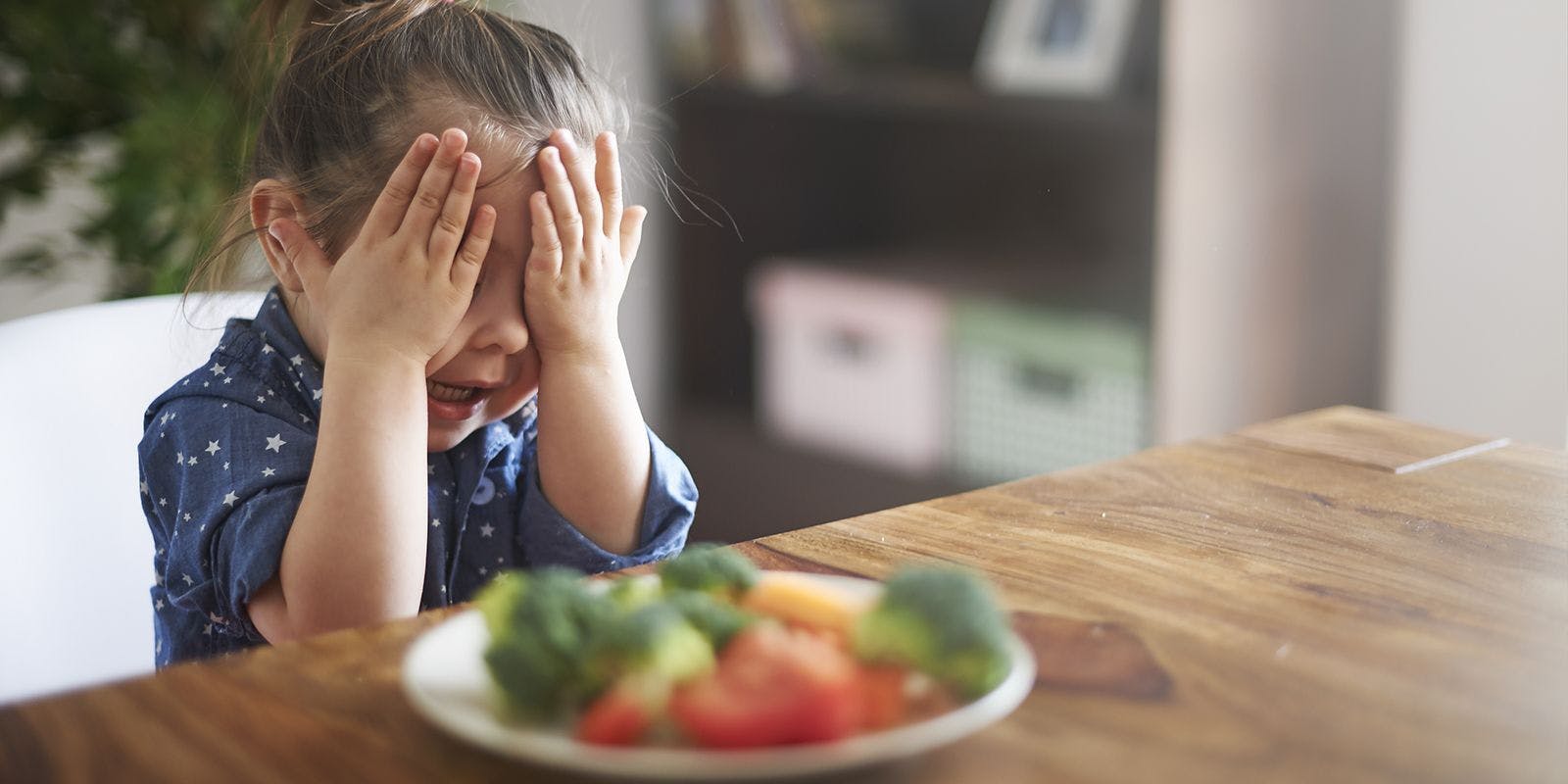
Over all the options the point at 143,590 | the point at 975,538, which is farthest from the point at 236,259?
the point at 975,538

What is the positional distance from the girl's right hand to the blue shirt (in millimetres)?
82

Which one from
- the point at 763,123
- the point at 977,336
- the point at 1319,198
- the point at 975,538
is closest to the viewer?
the point at 975,538

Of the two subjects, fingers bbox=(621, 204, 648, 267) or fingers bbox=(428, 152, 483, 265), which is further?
fingers bbox=(621, 204, 648, 267)

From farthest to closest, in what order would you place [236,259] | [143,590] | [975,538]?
[236,259]
[143,590]
[975,538]

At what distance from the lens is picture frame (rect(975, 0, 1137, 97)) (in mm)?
1981

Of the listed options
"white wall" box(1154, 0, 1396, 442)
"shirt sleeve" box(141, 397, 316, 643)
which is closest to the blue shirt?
"shirt sleeve" box(141, 397, 316, 643)

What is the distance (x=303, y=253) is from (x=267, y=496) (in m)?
0.16

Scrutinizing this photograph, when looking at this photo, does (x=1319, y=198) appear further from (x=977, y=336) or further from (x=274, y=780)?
(x=274, y=780)

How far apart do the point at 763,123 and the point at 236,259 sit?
1.59m

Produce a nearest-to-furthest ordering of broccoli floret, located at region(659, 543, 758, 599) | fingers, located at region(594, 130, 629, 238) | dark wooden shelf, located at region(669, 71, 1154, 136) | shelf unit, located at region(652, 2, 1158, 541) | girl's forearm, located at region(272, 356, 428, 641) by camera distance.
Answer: broccoli floret, located at region(659, 543, 758, 599) → girl's forearm, located at region(272, 356, 428, 641) → fingers, located at region(594, 130, 629, 238) → dark wooden shelf, located at region(669, 71, 1154, 136) → shelf unit, located at region(652, 2, 1158, 541)

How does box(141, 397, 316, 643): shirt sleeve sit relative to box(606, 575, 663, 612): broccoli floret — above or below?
below

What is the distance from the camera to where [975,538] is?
2.50 ft

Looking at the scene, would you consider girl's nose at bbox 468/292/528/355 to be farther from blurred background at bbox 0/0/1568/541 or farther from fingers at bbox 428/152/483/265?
blurred background at bbox 0/0/1568/541

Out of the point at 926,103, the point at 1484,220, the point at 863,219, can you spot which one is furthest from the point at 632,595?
the point at 863,219
